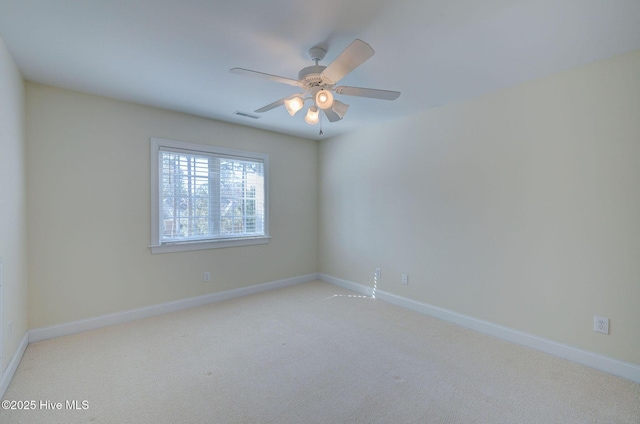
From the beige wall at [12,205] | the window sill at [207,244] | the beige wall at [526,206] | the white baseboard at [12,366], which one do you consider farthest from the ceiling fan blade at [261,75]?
the white baseboard at [12,366]

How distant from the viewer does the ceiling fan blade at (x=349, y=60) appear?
62.8 inches

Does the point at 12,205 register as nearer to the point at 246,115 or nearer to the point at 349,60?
the point at 246,115

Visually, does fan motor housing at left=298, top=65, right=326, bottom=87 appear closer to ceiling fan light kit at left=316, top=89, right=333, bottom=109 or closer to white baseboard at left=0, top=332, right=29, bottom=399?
ceiling fan light kit at left=316, top=89, right=333, bottom=109

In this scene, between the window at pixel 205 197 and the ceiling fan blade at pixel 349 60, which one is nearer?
the ceiling fan blade at pixel 349 60

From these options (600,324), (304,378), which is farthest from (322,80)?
(600,324)

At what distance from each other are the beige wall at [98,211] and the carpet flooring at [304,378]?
15.7 inches

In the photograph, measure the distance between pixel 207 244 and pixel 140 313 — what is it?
105 centimetres

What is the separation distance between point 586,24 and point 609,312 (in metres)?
2.09

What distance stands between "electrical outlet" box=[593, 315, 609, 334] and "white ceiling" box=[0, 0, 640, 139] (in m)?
2.03

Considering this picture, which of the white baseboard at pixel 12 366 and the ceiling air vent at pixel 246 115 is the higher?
the ceiling air vent at pixel 246 115

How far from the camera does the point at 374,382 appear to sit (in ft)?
6.97

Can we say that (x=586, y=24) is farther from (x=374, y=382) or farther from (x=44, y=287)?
(x=44, y=287)

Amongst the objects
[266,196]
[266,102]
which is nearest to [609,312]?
[266,102]

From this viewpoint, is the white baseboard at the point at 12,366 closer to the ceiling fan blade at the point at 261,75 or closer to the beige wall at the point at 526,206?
the ceiling fan blade at the point at 261,75
